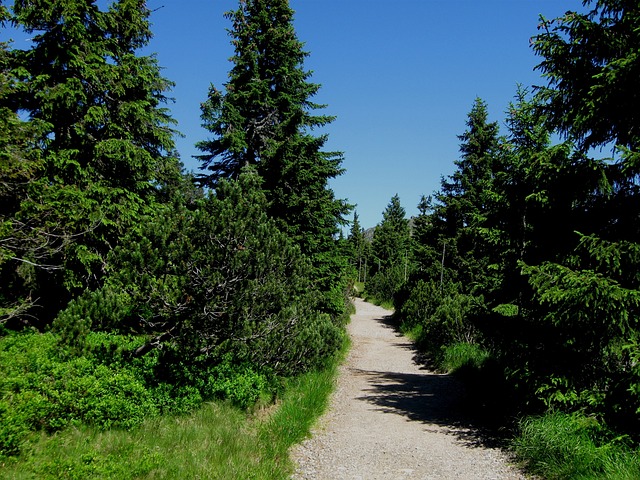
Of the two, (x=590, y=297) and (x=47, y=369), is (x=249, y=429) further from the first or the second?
(x=590, y=297)

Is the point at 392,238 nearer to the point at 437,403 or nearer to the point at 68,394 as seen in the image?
the point at 437,403

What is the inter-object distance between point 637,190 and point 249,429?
6.97 m

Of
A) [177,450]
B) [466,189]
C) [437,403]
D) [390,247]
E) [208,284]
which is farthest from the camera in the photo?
[390,247]

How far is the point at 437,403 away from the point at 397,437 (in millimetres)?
2564

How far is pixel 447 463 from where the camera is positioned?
6.18m

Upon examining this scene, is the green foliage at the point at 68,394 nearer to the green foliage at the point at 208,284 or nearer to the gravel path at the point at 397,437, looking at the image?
the green foliage at the point at 208,284

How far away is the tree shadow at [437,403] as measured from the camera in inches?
295

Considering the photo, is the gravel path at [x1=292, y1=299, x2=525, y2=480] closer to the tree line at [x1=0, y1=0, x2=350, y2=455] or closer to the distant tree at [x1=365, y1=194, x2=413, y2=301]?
the tree line at [x1=0, y1=0, x2=350, y2=455]

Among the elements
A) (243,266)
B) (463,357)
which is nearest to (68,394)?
(243,266)

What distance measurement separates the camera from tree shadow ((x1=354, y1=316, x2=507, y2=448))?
7488 millimetres

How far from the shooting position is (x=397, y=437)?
734 centimetres

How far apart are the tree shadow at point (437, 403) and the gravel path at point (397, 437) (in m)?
0.02

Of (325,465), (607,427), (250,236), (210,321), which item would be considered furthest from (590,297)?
(210,321)

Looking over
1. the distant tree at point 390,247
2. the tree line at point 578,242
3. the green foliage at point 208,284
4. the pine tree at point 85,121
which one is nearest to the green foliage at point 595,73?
the tree line at point 578,242
